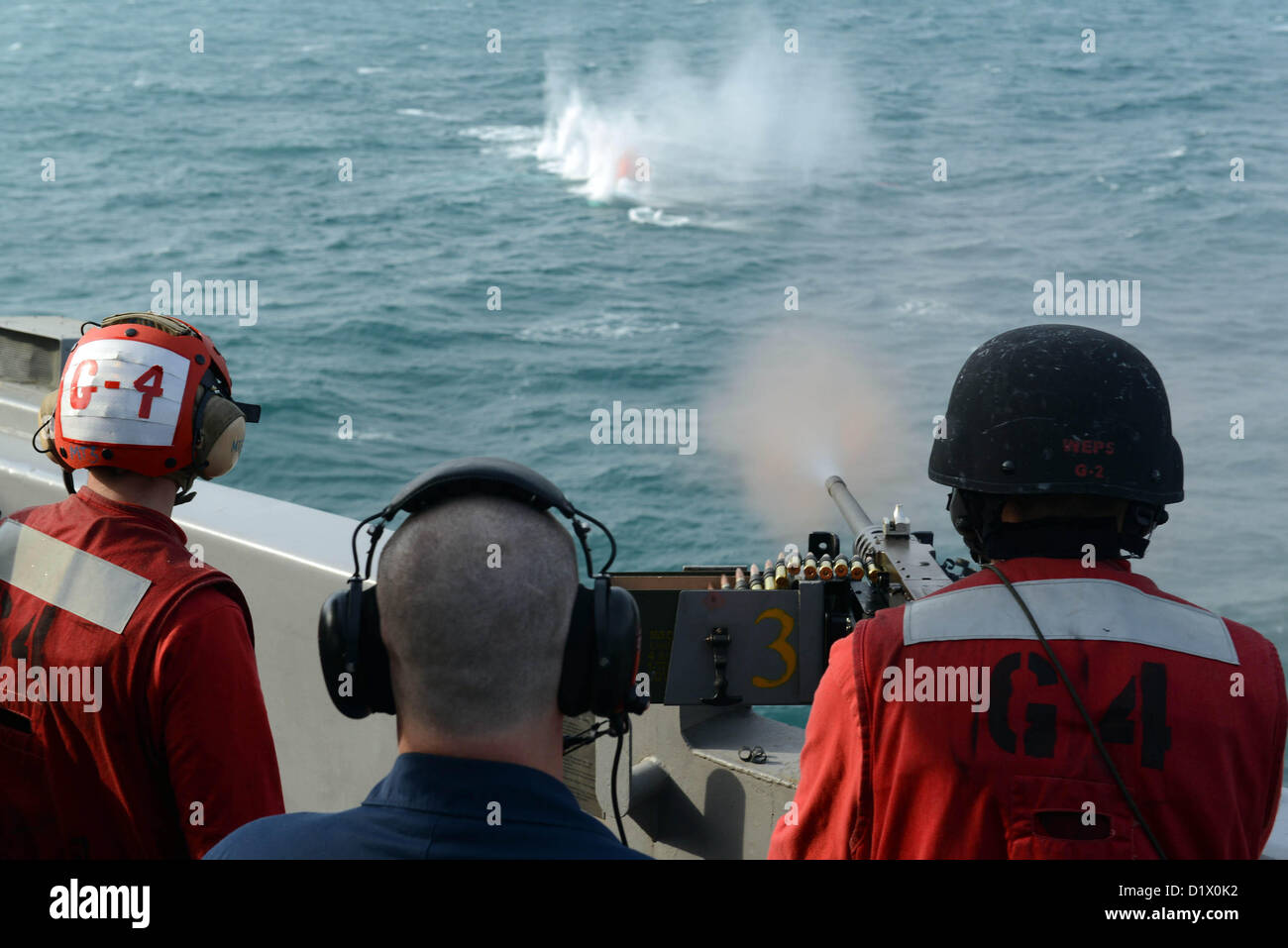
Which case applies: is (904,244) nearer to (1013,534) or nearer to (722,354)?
(722,354)

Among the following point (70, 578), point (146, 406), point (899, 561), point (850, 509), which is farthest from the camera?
point (850, 509)

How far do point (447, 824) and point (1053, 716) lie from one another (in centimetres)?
107

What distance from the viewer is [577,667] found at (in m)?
2.04

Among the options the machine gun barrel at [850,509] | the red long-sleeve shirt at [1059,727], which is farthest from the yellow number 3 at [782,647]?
the red long-sleeve shirt at [1059,727]

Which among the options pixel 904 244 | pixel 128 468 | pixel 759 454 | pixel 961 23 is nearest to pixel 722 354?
pixel 759 454

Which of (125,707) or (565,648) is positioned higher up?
(565,648)

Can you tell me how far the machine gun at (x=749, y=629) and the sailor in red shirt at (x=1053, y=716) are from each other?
1.40 metres

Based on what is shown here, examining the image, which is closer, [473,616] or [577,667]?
[473,616]

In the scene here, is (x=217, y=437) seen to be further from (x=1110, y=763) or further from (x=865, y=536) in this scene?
(x=865, y=536)

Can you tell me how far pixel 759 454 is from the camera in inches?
1019

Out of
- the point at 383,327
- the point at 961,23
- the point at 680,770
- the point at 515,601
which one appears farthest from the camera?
the point at 961,23

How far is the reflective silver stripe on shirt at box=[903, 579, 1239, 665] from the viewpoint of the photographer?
7.72 ft

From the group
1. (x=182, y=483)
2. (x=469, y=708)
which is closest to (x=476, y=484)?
(x=469, y=708)

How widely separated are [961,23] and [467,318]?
52972 mm
